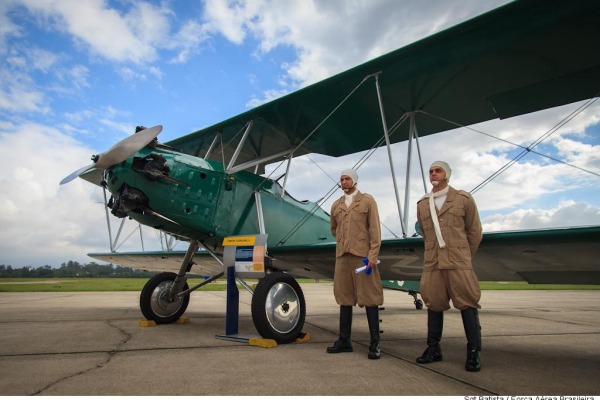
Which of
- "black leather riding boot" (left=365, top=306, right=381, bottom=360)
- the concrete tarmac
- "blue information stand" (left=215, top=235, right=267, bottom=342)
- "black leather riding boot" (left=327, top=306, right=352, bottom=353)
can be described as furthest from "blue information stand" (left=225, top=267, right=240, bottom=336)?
"black leather riding boot" (left=365, top=306, right=381, bottom=360)

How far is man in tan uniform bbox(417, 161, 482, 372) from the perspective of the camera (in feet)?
10.4

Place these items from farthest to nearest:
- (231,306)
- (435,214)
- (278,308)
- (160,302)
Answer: (160,302)
(231,306)
(278,308)
(435,214)

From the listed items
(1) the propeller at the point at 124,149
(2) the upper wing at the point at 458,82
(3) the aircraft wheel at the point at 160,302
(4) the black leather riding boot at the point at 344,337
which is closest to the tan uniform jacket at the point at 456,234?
(4) the black leather riding boot at the point at 344,337

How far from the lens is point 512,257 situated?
3.97 metres

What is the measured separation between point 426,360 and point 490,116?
4.00 m

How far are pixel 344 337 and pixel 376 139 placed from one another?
156 inches

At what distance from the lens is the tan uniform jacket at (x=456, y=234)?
325 cm

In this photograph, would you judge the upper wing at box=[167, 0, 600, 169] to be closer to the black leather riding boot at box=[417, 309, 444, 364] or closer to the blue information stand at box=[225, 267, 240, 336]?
the blue information stand at box=[225, 267, 240, 336]

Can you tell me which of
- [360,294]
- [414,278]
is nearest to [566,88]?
[414,278]

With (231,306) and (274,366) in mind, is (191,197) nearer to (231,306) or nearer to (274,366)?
(231,306)

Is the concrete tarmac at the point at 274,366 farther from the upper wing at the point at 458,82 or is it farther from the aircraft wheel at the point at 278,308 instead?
the upper wing at the point at 458,82

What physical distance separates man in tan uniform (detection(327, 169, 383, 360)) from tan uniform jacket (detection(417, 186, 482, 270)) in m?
0.53

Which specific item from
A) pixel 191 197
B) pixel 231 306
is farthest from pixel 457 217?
pixel 191 197

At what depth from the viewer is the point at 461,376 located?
2902mm
